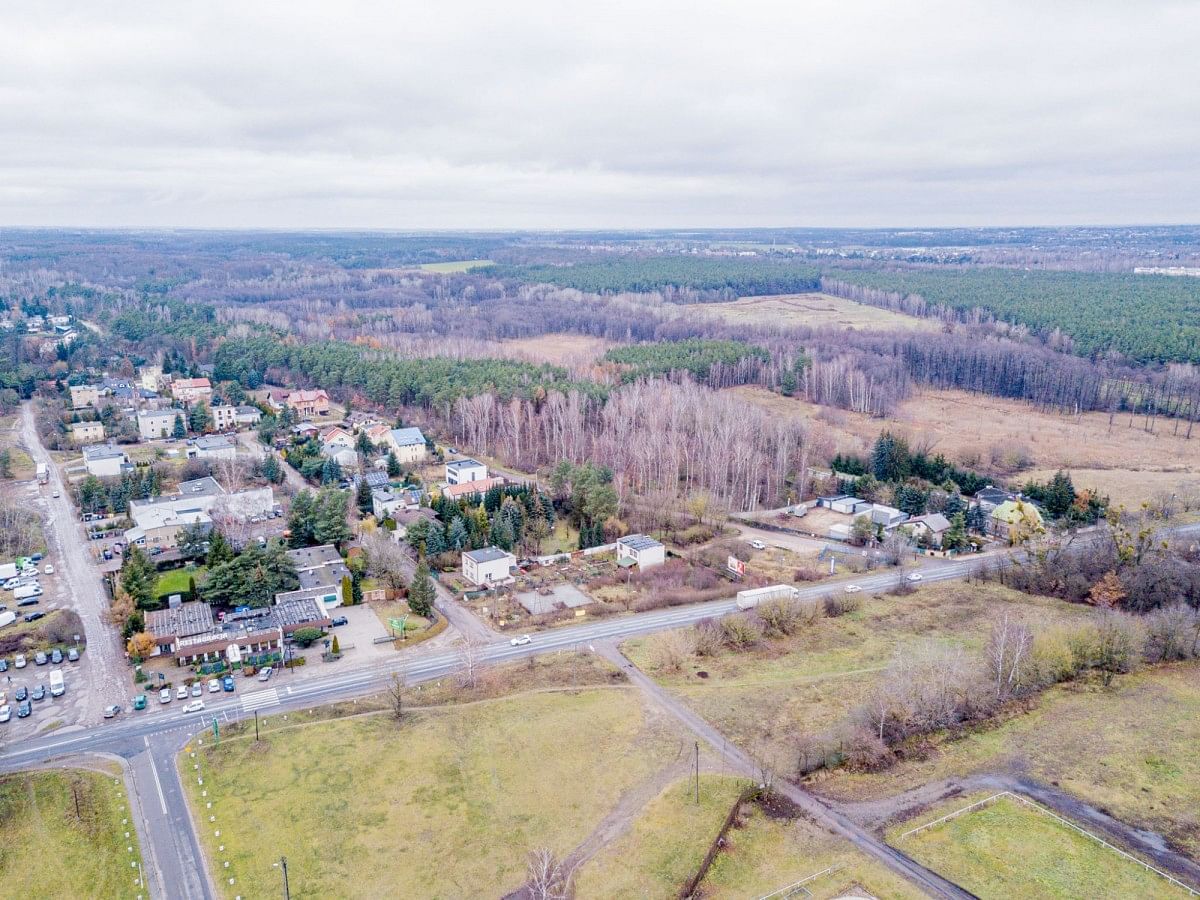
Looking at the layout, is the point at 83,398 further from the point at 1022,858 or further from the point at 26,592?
the point at 1022,858

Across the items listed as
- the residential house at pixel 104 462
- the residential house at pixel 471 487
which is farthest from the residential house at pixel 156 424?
the residential house at pixel 471 487

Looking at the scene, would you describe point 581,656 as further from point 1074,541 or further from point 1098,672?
point 1074,541

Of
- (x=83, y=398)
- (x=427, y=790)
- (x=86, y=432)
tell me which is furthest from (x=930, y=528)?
(x=83, y=398)

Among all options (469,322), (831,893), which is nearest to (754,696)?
(831,893)

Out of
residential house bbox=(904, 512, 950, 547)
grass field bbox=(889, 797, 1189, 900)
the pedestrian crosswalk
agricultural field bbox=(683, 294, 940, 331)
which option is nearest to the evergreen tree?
the pedestrian crosswalk

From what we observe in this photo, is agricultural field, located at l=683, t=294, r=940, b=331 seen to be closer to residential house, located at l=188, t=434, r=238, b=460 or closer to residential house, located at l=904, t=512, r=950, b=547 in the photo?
residential house, located at l=904, t=512, r=950, b=547

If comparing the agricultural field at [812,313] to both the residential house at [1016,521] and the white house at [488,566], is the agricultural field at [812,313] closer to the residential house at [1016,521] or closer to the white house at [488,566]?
the residential house at [1016,521]
